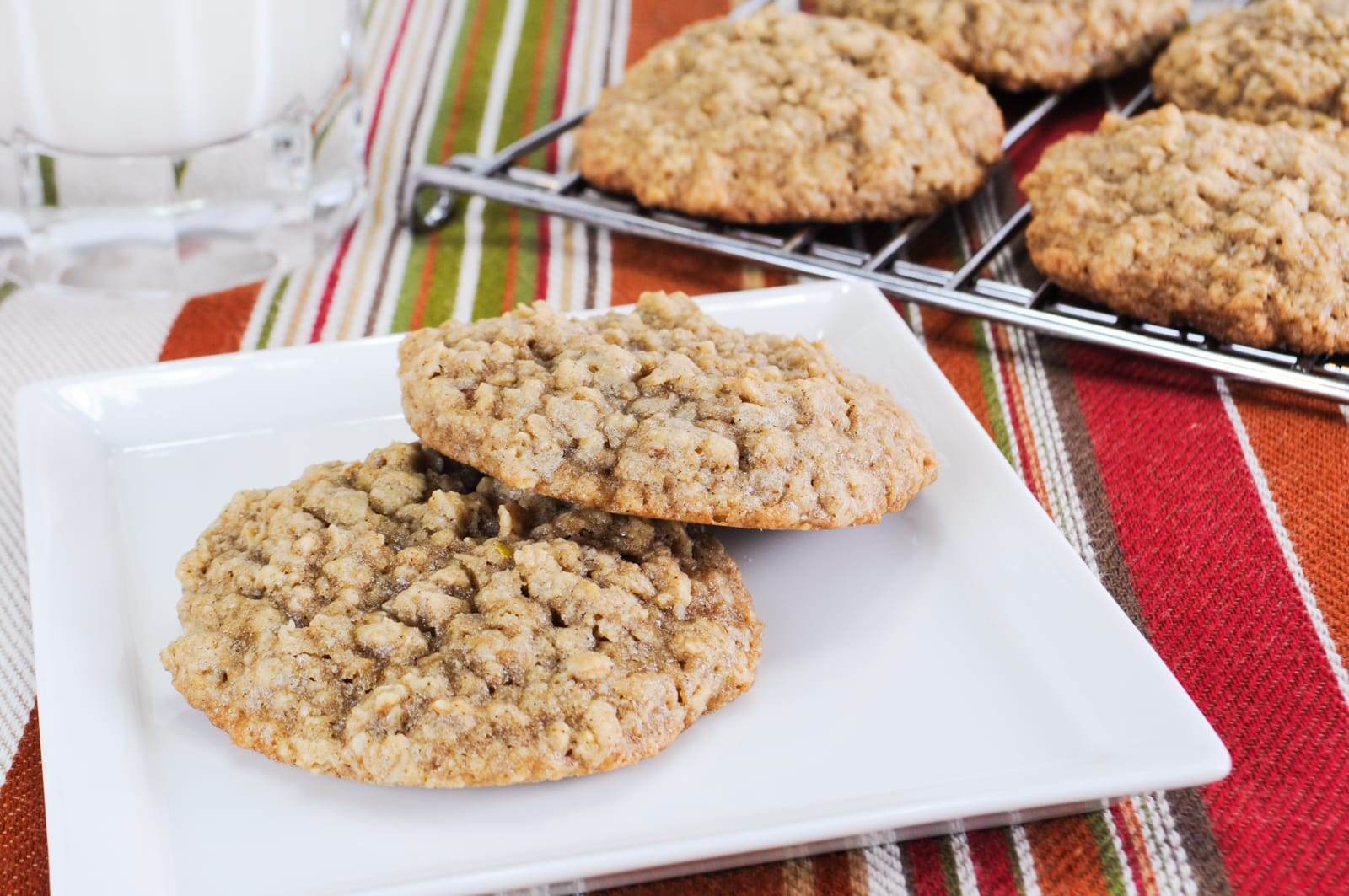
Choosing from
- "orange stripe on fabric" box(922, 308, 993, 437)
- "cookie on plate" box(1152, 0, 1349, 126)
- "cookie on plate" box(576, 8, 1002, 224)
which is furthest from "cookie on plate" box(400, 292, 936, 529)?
"cookie on plate" box(1152, 0, 1349, 126)

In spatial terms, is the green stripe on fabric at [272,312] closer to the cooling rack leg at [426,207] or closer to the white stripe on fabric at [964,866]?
the cooling rack leg at [426,207]

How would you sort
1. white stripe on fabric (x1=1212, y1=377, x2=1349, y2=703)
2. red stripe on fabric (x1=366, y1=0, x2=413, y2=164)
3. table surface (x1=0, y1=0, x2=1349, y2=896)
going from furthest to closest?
red stripe on fabric (x1=366, y1=0, x2=413, y2=164)
white stripe on fabric (x1=1212, y1=377, x2=1349, y2=703)
table surface (x1=0, y1=0, x2=1349, y2=896)

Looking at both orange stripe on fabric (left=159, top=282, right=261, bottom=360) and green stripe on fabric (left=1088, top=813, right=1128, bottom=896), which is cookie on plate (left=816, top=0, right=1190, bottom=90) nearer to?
orange stripe on fabric (left=159, top=282, right=261, bottom=360)

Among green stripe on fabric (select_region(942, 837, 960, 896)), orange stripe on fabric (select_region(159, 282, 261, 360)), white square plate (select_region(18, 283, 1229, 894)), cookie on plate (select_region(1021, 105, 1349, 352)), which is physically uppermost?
cookie on plate (select_region(1021, 105, 1349, 352))

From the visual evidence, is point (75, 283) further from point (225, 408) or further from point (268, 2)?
point (225, 408)

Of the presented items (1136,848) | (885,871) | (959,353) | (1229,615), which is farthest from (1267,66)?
(885,871)

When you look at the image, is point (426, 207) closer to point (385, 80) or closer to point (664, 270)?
point (664, 270)

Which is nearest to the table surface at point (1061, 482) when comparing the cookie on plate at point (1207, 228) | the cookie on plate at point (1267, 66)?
the cookie on plate at point (1207, 228)
